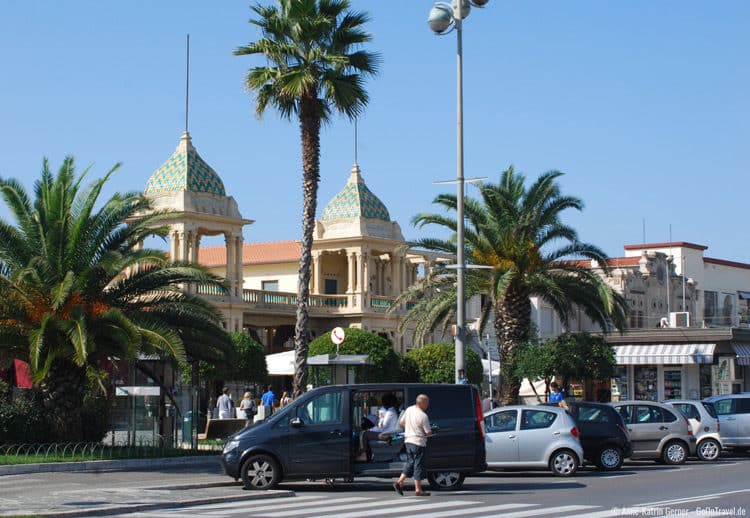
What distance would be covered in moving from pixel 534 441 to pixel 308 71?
40.8 ft

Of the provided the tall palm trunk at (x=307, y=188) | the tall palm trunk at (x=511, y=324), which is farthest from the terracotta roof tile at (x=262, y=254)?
the tall palm trunk at (x=307, y=188)

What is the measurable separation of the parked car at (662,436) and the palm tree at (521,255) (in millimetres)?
7233

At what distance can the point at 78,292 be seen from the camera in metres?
24.7

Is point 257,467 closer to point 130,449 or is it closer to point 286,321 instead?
point 130,449

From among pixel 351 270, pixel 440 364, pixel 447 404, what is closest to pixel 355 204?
pixel 351 270

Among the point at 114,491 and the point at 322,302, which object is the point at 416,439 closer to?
the point at 114,491

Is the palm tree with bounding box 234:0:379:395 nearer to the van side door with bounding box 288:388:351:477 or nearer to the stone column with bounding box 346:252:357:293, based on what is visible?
the van side door with bounding box 288:388:351:477

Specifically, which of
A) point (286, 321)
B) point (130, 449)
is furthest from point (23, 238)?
point (286, 321)

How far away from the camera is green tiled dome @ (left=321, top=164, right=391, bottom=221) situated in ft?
180

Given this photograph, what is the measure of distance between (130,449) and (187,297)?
3.67m

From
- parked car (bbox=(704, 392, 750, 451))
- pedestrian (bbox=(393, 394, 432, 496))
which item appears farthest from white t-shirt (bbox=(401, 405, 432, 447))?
parked car (bbox=(704, 392, 750, 451))

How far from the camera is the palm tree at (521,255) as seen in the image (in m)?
33.5

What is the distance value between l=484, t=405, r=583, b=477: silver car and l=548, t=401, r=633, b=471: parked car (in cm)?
154

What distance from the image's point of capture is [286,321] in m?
53.8
